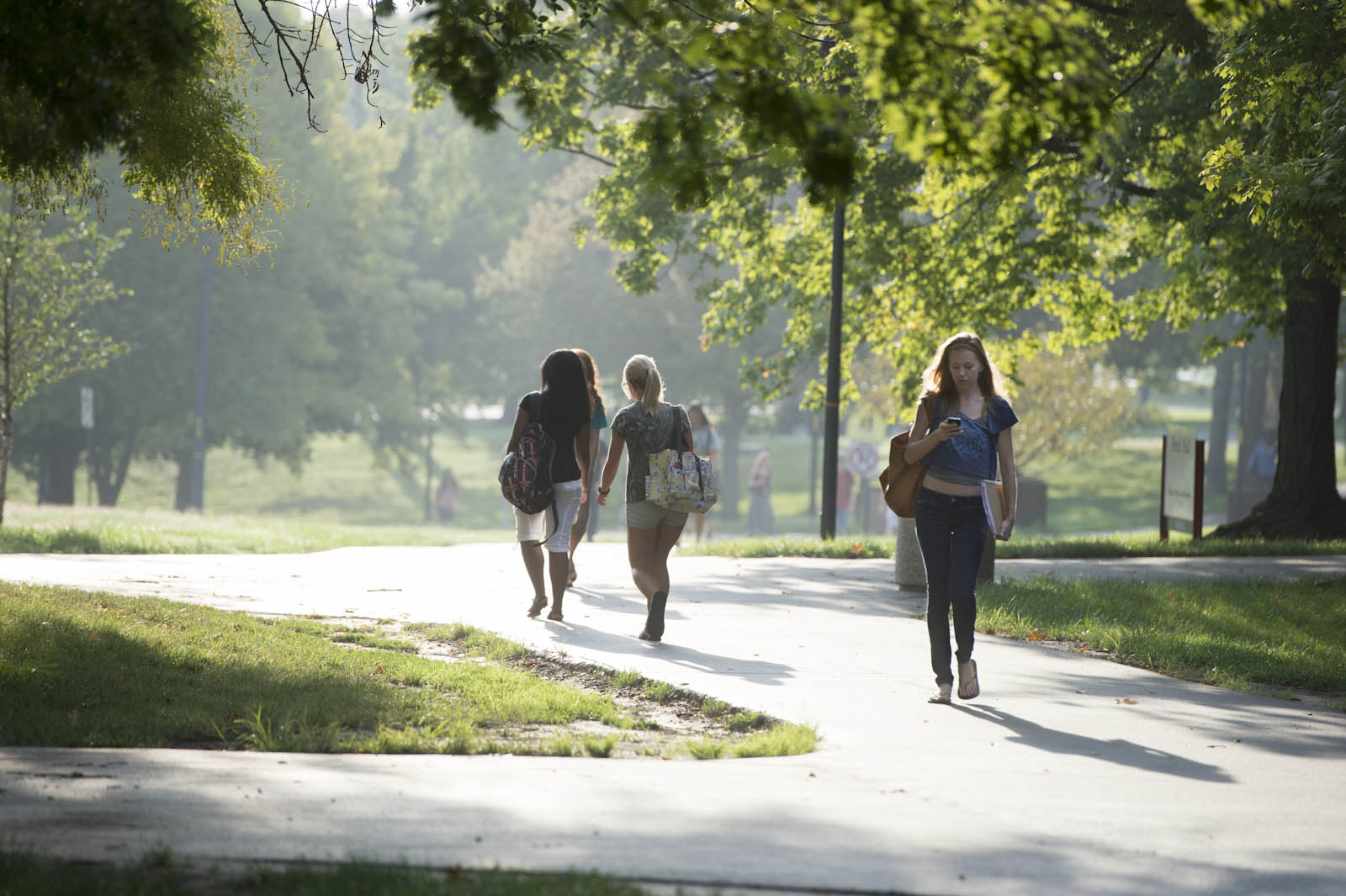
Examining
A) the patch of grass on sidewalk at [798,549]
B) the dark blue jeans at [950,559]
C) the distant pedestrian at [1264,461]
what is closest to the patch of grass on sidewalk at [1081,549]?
the patch of grass on sidewalk at [798,549]

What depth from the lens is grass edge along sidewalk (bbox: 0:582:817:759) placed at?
6.11m

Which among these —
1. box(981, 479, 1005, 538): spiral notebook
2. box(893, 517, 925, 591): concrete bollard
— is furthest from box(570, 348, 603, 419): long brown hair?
box(981, 479, 1005, 538): spiral notebook

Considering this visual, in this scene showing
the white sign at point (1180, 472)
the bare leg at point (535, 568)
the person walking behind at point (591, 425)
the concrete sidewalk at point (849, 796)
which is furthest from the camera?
the white sign at point (1180, 472)

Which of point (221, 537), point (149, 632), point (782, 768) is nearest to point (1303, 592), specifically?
point (782, 768)

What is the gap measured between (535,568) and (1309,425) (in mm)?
11042

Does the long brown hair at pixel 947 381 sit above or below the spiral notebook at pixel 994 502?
above

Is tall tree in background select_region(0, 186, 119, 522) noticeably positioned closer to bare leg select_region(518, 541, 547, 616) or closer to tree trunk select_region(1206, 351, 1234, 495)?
bare leg select_region(518, 541, 547, 616)

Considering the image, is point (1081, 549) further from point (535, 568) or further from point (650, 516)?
point (650, 516)

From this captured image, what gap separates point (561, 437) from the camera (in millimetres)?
10172

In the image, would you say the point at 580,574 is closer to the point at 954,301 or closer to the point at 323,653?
the point at 323,653

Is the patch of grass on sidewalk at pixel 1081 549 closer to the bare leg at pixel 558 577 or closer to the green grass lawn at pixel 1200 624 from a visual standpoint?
the green grass lawn at pixel 1200 624

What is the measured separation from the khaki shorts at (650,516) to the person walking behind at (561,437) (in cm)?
93

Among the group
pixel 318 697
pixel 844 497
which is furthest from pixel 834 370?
pixel 844 497

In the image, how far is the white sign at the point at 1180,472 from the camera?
17.0m
